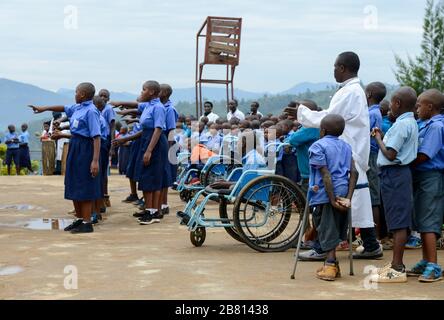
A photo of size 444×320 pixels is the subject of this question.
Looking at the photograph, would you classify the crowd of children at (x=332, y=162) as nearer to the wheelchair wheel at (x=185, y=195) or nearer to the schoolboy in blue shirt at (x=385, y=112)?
the schoolboy in blue shirt at (x=385, y=112)

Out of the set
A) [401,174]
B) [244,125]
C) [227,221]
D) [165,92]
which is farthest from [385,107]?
[244,125]

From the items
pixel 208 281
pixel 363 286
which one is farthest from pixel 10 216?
pixel 363 286

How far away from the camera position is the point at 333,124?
21.2ft

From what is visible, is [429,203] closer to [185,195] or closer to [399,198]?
[399,198]

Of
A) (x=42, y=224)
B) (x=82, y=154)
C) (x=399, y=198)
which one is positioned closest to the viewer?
(x=399, y=198)

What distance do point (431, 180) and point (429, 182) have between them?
0.02 m

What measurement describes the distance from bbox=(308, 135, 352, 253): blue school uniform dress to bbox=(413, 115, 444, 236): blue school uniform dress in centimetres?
60

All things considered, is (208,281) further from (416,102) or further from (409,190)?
(416,102)

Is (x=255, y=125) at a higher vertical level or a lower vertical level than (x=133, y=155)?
higher

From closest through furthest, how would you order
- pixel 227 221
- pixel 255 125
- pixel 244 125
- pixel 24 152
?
1. pixel 227 221
2. pixel 244 125
3. pixel 255 125
4. pixel 24 152

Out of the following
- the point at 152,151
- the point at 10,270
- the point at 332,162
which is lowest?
the point at 10,270

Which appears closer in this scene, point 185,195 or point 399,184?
point 399,184

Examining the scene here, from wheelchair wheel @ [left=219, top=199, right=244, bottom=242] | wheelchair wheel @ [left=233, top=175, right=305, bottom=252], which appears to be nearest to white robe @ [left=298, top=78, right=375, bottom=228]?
wheelchair wheel @ [left=233, top=175, right=305, bottom=252]
